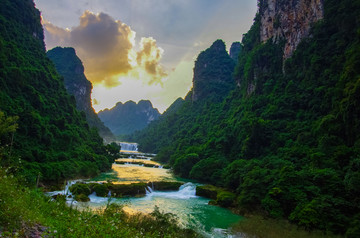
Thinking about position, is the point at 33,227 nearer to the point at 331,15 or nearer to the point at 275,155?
the point at 275,155

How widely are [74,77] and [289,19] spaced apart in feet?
304

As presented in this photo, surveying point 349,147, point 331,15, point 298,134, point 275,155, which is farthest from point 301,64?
point 349,147

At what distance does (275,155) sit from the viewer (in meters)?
27.2

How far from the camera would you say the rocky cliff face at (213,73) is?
84188mm

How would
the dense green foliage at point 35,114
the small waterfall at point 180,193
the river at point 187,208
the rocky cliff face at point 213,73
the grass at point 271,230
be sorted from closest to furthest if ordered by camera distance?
the grass at point 271,230 < the river at point 187,208 < the dense green foliage at point 35,114 < the small waterfall at point 180,193 < the rocky cliff face at point 213,73

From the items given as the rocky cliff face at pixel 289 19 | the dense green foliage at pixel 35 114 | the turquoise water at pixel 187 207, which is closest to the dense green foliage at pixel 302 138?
the rocky cliff face at pixel 289 19

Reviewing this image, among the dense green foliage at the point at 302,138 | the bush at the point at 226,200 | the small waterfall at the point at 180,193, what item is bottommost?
the small waterfall at the point at 180,193

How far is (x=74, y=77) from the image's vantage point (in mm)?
104000

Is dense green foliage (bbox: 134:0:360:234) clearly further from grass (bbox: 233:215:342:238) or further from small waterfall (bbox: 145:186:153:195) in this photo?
small waterfall (bbox: 145:186:153:195)

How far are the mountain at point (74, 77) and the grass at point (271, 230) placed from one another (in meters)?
93.4

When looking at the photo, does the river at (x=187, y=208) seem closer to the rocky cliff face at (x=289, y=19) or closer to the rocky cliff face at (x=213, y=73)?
the rocky cliff face at (x=289, y=19)

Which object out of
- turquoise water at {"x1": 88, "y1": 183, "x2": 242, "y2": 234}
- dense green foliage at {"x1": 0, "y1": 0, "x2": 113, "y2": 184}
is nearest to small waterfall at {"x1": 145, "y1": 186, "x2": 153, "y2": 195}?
turquoise water at {"x1": 88, "y1": 183, "x2": 242, "y2": 234}

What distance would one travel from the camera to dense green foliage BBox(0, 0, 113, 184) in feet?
84.2

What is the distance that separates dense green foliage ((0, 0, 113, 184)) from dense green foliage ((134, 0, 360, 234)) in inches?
691
